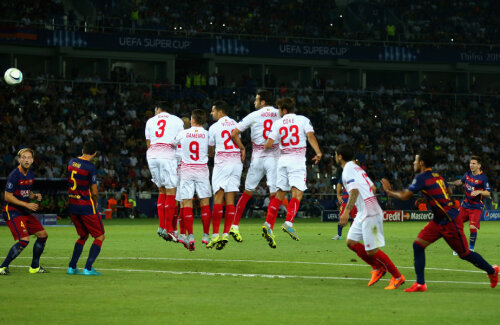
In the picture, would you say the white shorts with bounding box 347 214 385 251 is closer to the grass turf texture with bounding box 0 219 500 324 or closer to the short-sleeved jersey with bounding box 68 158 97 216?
the grass turf texture with bounding box 0 219 500 324

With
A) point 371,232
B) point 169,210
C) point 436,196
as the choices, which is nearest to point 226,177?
point 169,210

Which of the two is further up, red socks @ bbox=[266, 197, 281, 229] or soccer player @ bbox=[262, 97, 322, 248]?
soccer player @ bbox=[262, 97, 322, 248]

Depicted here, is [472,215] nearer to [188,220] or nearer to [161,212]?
[188,220]

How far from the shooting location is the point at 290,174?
58.7 feet

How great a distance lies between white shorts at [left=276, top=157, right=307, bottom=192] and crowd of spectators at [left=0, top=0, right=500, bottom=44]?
107 ft

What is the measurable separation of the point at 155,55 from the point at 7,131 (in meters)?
16.5

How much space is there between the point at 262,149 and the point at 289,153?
722 mm

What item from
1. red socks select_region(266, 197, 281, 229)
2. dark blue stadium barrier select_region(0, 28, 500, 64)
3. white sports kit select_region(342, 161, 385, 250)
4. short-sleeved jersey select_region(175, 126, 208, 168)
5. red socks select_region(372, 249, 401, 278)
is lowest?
red socks select_region(372, 249, 401, 278)

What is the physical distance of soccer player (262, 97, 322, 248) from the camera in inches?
695

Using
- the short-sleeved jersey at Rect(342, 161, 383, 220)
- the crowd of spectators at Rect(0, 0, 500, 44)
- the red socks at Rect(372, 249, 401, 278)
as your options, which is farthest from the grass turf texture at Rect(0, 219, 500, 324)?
the crowd of spectators at Rect(0, 0, 500, 44)

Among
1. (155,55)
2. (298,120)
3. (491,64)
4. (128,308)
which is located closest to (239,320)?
(128,308)

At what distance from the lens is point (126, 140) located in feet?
145

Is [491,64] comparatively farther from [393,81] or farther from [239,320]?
[239,320]

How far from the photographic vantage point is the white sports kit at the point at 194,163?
18.4 meters
